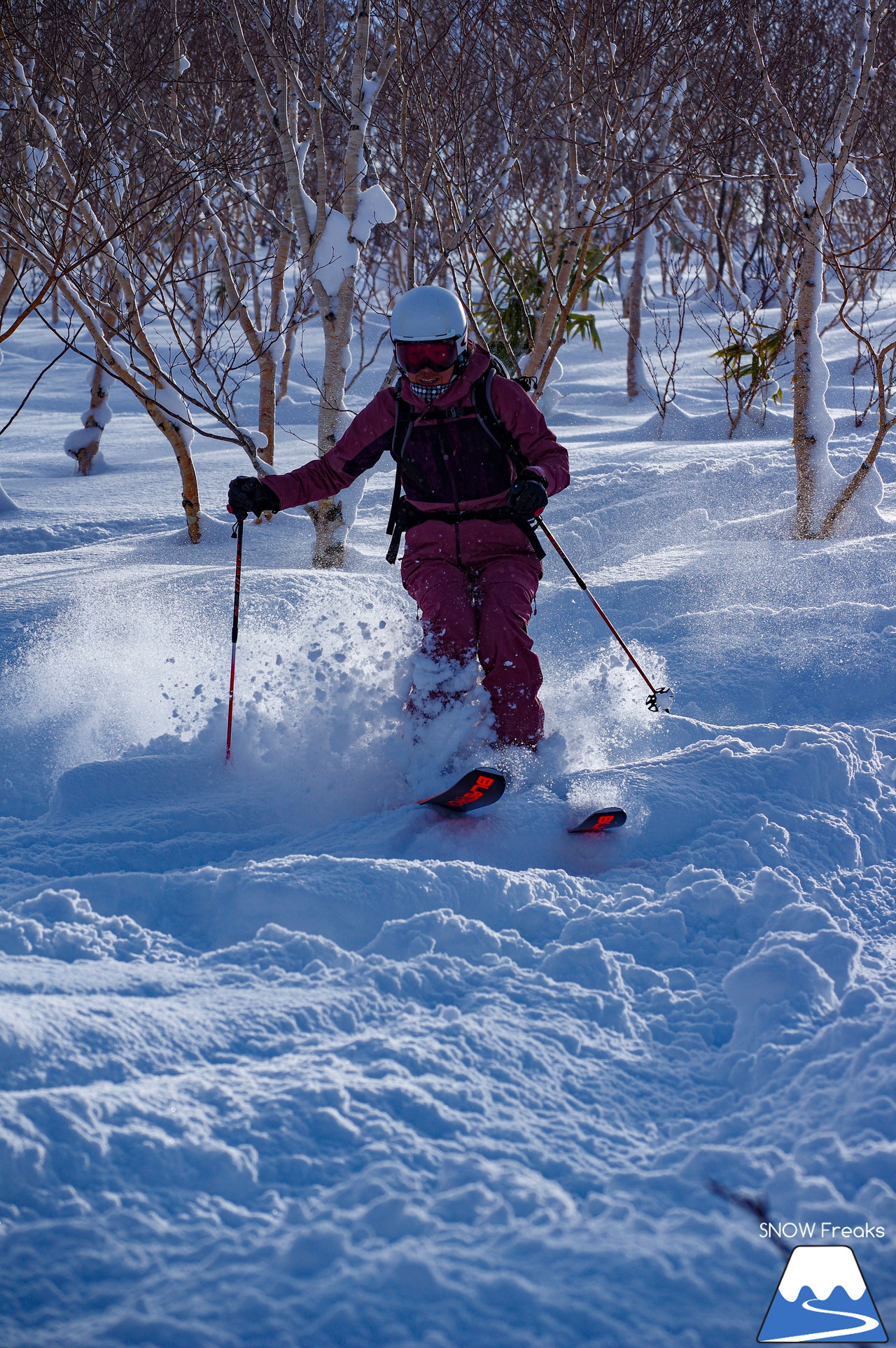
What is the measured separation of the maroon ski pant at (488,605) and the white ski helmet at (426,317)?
2.12ft

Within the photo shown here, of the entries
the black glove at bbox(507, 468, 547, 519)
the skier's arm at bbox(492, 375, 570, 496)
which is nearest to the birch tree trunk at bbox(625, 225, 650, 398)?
the skier's arm at bbox(492, 375, 570, 496)

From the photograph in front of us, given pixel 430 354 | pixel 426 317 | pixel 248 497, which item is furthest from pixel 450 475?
pixel 248 497

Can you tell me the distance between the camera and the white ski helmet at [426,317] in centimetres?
306

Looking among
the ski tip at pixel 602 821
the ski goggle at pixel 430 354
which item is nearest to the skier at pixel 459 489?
the ski goggle at pixel 430 354

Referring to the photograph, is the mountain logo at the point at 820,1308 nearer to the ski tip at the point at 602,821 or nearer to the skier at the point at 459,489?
the ski tip at the point at 602,821

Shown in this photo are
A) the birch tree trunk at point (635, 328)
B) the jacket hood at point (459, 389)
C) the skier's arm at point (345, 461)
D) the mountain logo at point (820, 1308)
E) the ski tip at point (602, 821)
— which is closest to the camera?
the mountain logo at point (820, 1308)

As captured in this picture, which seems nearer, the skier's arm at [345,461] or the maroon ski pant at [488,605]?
the maroon ski pant at [488,605]

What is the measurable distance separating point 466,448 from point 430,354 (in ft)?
1.12

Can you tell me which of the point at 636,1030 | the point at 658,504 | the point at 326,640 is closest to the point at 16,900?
the point at 636,1030

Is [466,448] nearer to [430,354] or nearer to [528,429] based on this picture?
[528,429]

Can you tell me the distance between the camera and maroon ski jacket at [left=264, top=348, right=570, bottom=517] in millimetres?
3213

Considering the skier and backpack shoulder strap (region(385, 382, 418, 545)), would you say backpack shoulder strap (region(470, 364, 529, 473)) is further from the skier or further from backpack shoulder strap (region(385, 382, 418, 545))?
backpack shoulder strap (region(385, 382, 418, 545))

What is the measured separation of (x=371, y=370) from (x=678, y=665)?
44.9ft

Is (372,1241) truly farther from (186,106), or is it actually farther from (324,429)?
(186,106)
